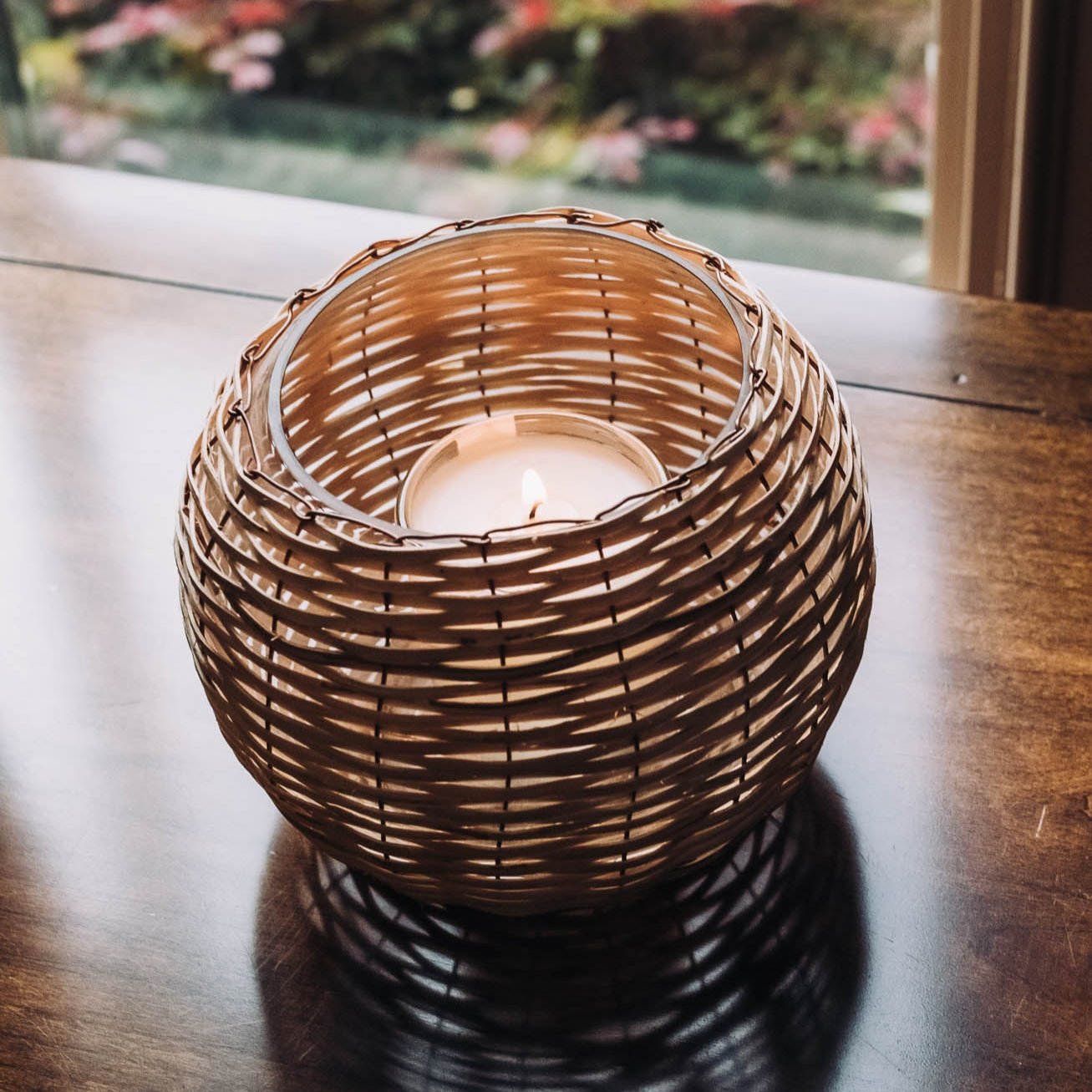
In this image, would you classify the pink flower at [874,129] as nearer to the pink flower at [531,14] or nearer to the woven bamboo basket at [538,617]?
the pink flower at [531,14]

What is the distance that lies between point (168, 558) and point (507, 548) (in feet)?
1.09

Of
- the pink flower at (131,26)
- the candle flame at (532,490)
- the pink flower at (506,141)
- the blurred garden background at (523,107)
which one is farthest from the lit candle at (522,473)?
the pink flower at (131,26)

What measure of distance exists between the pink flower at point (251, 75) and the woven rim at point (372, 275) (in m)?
1.22

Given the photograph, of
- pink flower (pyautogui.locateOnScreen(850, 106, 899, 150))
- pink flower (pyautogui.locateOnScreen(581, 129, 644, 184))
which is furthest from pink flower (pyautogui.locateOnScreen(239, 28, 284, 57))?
pink flower (pyautogui.locateOnScreen(850, 106, 899, 150))

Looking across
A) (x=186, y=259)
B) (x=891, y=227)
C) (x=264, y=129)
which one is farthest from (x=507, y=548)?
(x=264, y=129)

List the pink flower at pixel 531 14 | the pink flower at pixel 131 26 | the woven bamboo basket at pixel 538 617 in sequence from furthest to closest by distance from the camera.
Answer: the pink flower at pixel 131 26, the pink flower at pixel 531 14, the woven bamboo basket at pixel 538 617

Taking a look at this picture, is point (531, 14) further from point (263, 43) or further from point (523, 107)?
point (263, 43)

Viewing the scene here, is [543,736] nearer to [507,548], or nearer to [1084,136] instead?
[507,548]

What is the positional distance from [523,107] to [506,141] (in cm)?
4

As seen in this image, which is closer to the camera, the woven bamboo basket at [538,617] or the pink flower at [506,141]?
the woven bamboo basket at [538,617]

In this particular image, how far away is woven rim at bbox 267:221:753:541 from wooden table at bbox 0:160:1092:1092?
0.17 m

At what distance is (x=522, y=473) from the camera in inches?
21.7

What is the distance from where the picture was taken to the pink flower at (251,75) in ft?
5.47

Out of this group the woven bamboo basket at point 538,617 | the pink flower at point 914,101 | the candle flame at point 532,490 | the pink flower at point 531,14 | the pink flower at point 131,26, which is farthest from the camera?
the pink flower at point 131,26
